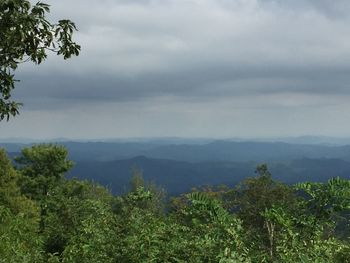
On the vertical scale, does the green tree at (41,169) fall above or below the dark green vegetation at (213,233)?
below

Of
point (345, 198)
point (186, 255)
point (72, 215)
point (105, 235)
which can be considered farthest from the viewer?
point (72, 215)

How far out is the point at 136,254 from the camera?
37.2ft

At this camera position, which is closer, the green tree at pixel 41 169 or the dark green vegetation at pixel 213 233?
the dark green vegetation at pixel 213 233

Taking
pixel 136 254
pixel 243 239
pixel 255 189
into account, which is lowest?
pixel 255 189

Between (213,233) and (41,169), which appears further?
(41,169)

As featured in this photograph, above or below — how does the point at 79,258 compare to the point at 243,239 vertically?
below

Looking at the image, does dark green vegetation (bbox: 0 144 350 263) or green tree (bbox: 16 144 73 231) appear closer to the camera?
dark green vegetation (bbox: 0 144 350 263)

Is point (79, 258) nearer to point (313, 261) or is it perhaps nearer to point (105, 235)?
point (105, 235)

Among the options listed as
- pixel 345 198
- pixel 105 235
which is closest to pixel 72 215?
pixel 105 235

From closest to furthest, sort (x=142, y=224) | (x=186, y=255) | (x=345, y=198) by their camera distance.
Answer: (x=345, y=198) → (x=186, y=255) → (x=142, y=224)

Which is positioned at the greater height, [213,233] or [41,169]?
[213,233]

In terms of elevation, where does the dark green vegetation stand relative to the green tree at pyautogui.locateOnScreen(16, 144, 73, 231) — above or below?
above

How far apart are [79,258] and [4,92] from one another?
545 centimetres

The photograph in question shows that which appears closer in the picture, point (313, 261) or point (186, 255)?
point (313, 261)
